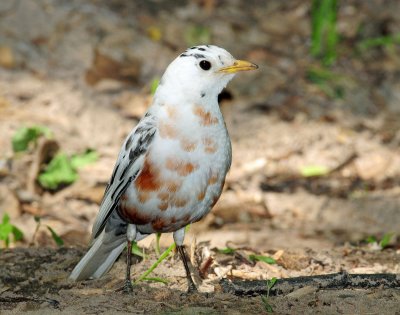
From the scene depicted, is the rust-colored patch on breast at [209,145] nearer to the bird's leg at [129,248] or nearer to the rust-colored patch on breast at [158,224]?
the rust-colored patch on breast at [158,224]

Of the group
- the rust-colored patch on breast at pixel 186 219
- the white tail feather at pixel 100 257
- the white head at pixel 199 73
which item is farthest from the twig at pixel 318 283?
the white head at pixel 199 73

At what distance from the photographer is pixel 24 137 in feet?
23.6

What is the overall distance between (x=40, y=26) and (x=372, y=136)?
12.7ft

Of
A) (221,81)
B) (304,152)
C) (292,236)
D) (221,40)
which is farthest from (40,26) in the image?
(221,81)

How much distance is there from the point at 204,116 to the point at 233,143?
373 centimetres

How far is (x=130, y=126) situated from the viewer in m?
8.00

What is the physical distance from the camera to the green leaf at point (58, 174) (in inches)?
277

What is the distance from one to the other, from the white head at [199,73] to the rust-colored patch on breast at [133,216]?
652mm

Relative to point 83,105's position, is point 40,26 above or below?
above

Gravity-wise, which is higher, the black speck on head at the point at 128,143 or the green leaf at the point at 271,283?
the black speck on head at the point at 128,143

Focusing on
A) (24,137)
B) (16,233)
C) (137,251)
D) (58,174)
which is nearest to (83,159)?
(58,174)

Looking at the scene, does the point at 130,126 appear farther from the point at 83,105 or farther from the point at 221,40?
the point at 221,40

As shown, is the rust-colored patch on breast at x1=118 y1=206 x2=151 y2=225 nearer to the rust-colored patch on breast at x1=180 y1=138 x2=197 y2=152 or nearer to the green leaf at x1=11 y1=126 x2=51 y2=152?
the rust-colored patch on breast at x1=180 y1=138 x2=197 y2=152

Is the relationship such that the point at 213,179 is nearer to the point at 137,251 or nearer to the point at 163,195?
the point at 163,195
